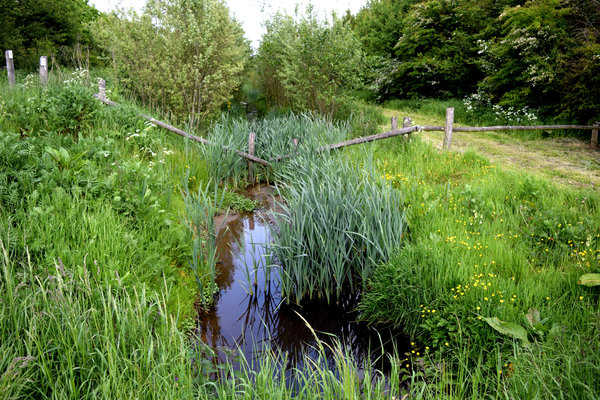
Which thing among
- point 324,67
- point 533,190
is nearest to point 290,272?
point 533,190

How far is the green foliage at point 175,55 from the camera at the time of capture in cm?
1008

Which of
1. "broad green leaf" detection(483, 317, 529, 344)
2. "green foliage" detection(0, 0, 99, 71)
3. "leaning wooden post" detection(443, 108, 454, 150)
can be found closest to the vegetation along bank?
"broad green leaf" detection(483, 317, 529, 344)

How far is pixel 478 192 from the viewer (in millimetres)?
5191

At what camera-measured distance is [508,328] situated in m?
2.91

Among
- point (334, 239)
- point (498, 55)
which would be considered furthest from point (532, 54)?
point (334, 239)

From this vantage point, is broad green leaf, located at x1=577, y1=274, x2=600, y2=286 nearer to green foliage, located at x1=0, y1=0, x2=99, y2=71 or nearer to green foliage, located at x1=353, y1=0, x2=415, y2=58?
green foliage, located at x1=0, y1=0, x2=99, y2=71

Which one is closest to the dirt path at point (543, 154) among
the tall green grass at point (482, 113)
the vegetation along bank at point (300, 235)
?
the vegetation along bank at point (300, 235)

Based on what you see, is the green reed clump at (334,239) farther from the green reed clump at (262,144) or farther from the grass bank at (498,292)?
the green reed clump at (262,144)

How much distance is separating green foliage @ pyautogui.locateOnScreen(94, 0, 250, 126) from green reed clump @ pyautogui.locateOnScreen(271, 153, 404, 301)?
6489 millimetres

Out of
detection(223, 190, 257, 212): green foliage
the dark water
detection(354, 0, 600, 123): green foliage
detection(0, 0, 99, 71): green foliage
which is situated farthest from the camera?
detection(0, 0, 99, 71): green foliage

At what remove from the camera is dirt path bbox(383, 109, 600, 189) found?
7.30 meters

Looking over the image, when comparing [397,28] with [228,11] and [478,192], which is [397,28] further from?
[478,192]

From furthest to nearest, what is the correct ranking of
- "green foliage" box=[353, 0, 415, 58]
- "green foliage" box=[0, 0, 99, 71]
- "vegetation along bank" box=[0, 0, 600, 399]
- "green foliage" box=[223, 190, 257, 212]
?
"green foliage" box=[353, 0, 415, 58], "green foliage" box=[0, 0, 99, 71], "green foliage" box=[223, 190, 257, 212], "vegetation along bank" box=[0, 0, 600, 399]

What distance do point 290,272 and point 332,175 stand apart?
137cm
